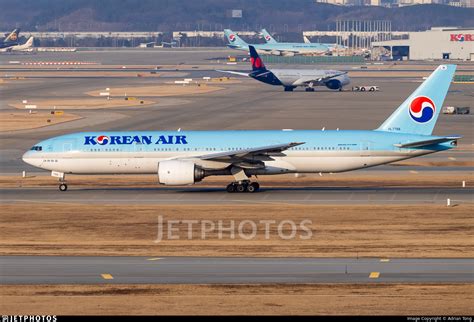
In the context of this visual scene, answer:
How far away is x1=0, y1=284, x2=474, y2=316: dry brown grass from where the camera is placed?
104ft

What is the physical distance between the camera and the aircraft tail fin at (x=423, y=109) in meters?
60.9

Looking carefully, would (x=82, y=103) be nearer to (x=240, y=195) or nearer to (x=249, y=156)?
(x=240, y=195)

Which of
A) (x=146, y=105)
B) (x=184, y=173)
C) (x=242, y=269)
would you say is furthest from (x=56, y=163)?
(x=146, y=105)

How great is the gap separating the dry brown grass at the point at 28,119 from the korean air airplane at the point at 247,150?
45818 mm

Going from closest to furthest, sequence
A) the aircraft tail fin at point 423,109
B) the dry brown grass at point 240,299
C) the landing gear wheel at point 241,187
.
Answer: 1. the dry brown grass at point 240,299
2. the landing gear wheel at point 241,187
3. the aircraft tail fin at point 423,109

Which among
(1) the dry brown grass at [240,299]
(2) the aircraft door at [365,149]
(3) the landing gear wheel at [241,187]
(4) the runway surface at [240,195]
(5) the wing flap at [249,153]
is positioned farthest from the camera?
(3) the landing gear wheel at [241,187]

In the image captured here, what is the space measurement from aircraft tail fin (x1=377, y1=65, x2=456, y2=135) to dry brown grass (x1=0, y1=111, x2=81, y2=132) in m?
55.3

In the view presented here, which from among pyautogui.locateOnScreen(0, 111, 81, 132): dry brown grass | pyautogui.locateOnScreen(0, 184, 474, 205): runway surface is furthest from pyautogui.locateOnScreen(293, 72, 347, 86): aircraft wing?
pyautogui.locateOnScreen(0, 184, 474, 205): runway surface

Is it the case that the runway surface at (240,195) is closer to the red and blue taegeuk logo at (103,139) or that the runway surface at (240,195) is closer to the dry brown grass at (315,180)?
the dry brown grass at (315,180)

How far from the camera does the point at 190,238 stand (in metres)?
45.9

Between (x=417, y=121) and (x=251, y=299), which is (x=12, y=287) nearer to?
(x=251, y=299)

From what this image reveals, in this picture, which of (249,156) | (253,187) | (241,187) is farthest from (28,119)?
(249,156)

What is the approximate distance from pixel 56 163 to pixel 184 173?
8.65 meters

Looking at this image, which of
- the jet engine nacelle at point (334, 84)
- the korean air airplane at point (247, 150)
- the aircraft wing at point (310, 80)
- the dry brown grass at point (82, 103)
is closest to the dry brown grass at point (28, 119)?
the dry brown grass at point (82, 103)
